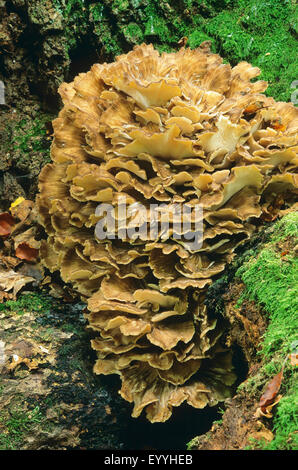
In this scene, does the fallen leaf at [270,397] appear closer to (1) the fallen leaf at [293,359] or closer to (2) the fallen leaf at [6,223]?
(1) the fallen leaf at [293,359]

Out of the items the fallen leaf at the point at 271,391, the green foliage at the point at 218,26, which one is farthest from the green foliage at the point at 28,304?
the green foliage at the point at 218,26

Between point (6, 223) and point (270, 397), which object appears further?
point (6, 223)

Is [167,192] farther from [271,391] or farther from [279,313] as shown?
[271,391]

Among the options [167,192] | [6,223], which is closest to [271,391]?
[167,192]

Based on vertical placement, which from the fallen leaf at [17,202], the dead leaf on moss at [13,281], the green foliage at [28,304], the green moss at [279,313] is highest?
the green moss at [279,313]

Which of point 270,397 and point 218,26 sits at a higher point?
point 218,26

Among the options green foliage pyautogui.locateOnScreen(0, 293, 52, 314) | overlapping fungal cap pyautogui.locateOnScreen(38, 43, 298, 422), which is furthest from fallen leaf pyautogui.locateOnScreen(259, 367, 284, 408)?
green foliage pyautogui.locateOnScreen(0, 293, 52, 314)

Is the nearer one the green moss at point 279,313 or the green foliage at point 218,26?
the green moss at point 279,313
